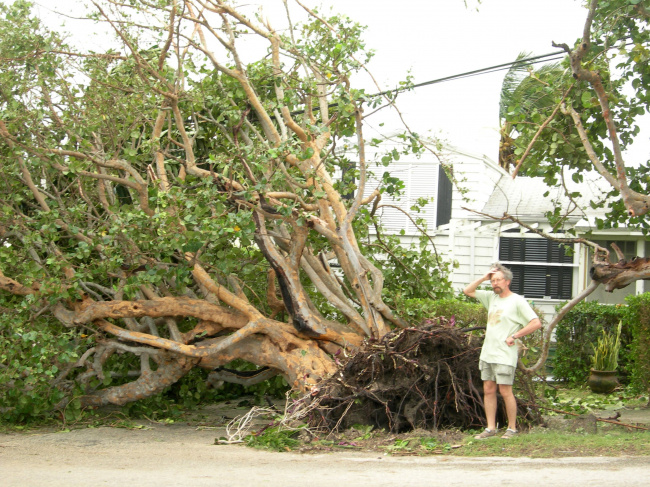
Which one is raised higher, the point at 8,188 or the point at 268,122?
the point at 268,122

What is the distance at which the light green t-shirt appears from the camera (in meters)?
6.65

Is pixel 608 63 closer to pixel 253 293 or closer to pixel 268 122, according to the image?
pixel 268 122

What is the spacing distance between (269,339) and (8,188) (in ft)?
12.2

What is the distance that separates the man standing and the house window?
8685 millimetres

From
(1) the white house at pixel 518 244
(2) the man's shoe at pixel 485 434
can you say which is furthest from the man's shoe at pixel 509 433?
(1) the white house at pixel 518 244

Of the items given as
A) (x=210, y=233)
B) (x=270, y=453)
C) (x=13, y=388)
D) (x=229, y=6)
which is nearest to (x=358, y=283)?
(x=210, y=233)

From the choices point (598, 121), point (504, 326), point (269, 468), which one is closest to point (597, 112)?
point (598, 121)

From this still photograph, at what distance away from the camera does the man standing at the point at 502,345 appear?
6637 mm

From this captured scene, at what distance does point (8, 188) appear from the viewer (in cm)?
902

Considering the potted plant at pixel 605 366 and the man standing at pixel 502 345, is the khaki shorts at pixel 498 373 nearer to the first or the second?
the man standing at pixel 502 345

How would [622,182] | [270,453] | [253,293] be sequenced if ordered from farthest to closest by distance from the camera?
1. [253,293]
2. [622,182]
3. [270,453]

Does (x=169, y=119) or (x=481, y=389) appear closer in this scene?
(x=481, y=389)

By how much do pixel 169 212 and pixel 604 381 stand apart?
7373 mm

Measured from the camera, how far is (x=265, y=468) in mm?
5945
